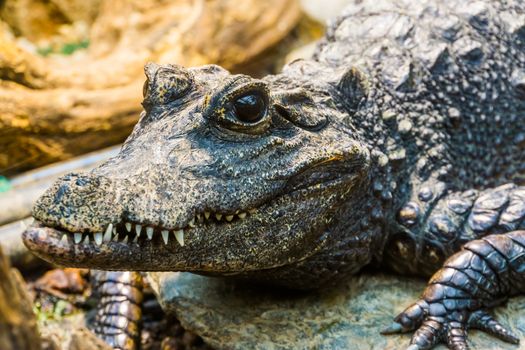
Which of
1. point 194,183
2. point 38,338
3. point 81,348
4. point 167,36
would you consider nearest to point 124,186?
point 194,183

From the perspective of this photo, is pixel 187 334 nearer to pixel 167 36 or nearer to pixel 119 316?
pixel 119 316

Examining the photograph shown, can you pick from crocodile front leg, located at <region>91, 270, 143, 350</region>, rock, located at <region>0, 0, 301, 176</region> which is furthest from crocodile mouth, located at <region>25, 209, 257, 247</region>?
rock, located at <region>0, 0, 301, 176</region>

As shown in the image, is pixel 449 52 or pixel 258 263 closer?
pixel 258 263

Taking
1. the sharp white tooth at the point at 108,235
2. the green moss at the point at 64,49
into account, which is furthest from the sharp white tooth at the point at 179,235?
the green moss at the point at 64,49

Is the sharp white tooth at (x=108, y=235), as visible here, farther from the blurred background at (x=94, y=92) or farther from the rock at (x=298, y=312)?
the blurred background at (x=94, y=92)

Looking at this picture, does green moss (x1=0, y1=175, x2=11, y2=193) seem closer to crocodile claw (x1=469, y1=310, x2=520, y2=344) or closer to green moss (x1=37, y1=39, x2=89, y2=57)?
green moss (x1=37, y1=39, x2=89, y2=57)

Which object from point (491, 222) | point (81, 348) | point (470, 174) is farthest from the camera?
point (470, 174)

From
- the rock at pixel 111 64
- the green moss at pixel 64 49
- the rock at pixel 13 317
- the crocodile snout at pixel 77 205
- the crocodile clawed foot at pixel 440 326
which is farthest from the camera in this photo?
the green moss at pixel 64 49

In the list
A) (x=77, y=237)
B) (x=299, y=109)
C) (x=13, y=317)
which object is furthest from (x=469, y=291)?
(x=13, y=317)
